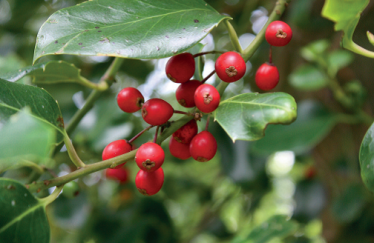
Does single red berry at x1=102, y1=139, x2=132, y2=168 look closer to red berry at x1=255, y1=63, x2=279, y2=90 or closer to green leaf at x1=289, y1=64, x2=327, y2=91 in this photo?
red berry at x1=255, y1=63, x2=279, y2=90

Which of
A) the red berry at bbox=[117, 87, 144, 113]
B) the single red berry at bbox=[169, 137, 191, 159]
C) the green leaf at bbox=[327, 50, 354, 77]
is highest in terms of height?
the red berry at bbox=[117, 87, 144, 113]

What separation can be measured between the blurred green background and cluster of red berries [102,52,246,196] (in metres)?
0.60

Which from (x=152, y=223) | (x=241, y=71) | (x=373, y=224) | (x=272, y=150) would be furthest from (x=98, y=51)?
(x=373, y=224)

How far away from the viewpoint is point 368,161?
0.58 meters

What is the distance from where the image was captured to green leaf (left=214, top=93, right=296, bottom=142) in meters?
0.51

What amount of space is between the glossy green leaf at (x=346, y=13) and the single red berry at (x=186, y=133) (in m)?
0.35

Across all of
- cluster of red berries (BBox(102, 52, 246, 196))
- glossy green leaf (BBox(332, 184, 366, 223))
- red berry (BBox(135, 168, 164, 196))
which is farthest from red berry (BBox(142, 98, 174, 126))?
glossy green leaf (BBox(332, 184, 366, 223))

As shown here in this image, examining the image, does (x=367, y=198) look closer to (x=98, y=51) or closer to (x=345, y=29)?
(x=345, y=29)

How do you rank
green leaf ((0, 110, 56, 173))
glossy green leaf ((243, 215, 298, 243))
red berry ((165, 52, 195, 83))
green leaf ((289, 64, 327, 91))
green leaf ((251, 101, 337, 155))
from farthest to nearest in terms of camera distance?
green leaf ((289, 64, 327, 91))
green leaf ((251, 101, 337, 155))
glossy green leaf ((243, 215, 298, 243))
red berry ((165, 52, 195, 83))
green leaf ((0, 110, 56, 173))

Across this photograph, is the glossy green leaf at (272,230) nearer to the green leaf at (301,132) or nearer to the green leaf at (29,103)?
the green leaf at (301,132)

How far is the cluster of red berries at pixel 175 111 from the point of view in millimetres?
547

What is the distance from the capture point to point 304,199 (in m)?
1.66

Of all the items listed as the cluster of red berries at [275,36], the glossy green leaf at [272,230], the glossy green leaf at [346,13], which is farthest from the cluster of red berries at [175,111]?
the glossy green leaf at [272,230]

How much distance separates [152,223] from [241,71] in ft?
4.47
